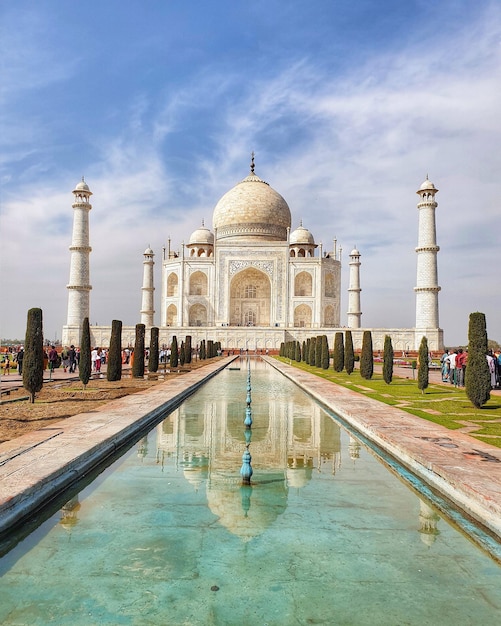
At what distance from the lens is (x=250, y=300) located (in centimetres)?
3350

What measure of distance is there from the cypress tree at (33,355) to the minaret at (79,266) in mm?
19791

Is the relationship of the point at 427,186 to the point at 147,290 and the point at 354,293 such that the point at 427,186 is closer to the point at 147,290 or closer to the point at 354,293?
the point at 354,293

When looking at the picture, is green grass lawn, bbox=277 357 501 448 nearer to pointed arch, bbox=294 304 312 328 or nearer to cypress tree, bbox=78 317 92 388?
cypress tree, bbox=78 317 92 388

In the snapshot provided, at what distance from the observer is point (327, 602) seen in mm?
1950

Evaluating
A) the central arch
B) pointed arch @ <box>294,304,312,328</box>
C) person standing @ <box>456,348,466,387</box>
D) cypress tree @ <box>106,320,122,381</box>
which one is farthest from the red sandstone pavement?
the central arch

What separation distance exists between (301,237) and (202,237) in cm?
662

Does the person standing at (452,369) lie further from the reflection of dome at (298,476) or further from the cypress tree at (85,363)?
the reflection of dome at (298,476)

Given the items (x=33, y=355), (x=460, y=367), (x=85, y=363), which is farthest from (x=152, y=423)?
(x=460, y=367)

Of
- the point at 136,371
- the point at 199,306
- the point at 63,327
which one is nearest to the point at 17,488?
the point at 136,371

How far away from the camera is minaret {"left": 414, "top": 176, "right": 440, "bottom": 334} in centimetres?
2592

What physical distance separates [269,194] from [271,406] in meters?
29.4

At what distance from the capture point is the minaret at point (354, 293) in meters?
32.1

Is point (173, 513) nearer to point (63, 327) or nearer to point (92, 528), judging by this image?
point (92, 528)

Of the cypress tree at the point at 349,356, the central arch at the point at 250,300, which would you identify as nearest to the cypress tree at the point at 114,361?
the cypress tree at the point at 349,356
